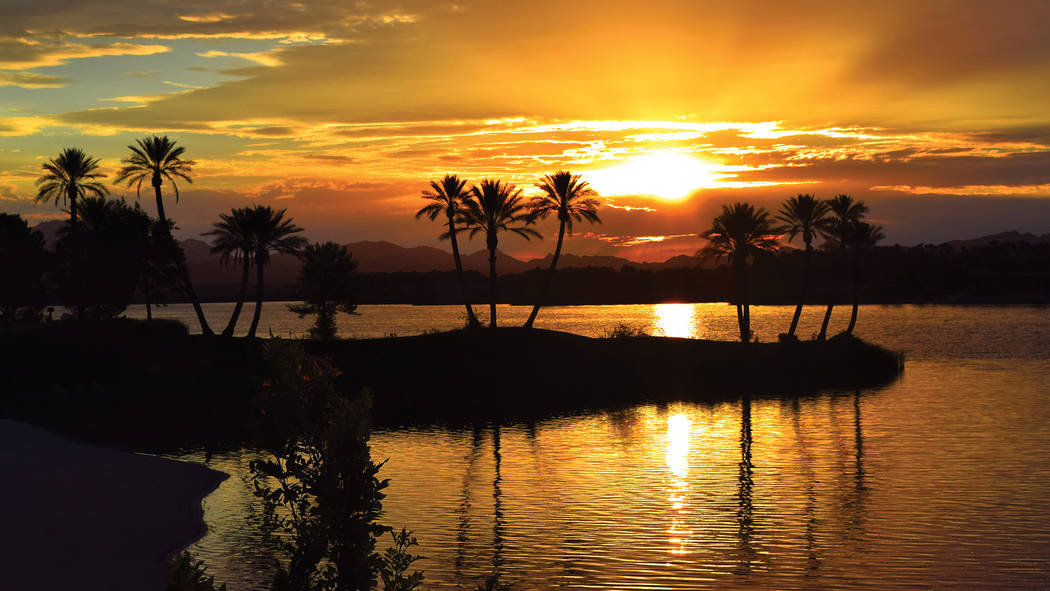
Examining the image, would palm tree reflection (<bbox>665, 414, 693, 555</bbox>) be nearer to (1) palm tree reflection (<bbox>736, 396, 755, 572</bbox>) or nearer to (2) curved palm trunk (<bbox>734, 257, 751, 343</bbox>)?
(1) palm tree reflection (<bbox>736, 396, 755, 572</bbox>)

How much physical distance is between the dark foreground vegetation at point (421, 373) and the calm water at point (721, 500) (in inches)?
367

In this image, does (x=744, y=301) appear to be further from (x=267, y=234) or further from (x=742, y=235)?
(x=267, y=234)

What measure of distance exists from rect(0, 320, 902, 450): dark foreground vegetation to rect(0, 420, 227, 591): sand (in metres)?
13.2

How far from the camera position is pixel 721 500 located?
29.7 meters

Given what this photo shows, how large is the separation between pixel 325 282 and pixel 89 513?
74202 millimetres

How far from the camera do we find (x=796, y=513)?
91.5 feet

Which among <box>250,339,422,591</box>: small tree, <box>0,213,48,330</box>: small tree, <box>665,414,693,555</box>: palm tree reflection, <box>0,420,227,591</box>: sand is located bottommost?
<box>665,414,693,555</box>: palm tree reflection

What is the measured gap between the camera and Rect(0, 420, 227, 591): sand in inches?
747

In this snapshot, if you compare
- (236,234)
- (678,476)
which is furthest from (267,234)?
(678,476)

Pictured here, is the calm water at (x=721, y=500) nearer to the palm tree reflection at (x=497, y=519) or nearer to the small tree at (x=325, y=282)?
the palm tree reflection at (x=497, y=519)

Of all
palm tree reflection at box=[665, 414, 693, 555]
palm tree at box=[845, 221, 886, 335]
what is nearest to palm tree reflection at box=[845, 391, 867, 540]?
palm tree reflection at box=[665, 414, 693, 555]

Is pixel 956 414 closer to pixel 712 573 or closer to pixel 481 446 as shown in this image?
pixel 481 446

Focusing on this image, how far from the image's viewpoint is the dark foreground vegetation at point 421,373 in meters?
51.5

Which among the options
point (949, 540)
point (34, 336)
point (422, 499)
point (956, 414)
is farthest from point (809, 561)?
point (34, 336)
